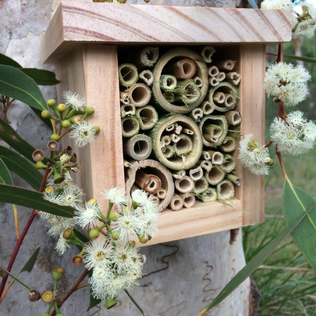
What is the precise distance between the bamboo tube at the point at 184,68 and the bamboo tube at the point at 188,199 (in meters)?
0.22

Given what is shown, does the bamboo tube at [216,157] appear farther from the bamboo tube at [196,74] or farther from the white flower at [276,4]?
the white flower at [276,4]

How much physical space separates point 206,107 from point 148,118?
0.41 feet

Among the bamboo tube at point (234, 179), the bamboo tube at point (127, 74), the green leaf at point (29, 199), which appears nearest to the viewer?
the green leaf at point (29, 199)

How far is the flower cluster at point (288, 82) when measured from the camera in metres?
0.63

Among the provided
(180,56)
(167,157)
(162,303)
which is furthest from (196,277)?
(180,56)

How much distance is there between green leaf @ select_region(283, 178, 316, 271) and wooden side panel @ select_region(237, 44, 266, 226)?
0.06 metres

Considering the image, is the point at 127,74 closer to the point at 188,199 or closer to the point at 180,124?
the point at 180,124

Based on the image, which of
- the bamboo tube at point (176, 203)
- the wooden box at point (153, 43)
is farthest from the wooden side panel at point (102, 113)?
the bamboo tube at point (176, 203)

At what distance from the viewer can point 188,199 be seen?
663 mm

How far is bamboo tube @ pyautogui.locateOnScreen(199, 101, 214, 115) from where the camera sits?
0.66 metres

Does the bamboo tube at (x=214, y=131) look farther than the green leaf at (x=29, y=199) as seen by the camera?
Yes

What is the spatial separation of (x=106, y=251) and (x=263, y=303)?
1080 mm

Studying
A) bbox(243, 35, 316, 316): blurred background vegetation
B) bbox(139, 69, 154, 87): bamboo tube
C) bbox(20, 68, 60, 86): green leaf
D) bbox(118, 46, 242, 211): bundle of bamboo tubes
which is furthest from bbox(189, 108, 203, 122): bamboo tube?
bbox(243, 35, 316, 316): blurred background vegetation

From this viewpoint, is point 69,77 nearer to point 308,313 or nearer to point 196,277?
point 196,277
